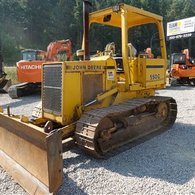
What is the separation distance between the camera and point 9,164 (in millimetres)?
4246

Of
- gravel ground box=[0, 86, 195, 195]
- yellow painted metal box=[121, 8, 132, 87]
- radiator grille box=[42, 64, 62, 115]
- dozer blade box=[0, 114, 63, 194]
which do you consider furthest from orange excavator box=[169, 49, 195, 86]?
dozer blade box=[0, 114, 63, 194]

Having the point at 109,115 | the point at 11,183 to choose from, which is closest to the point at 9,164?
the point at 11,183

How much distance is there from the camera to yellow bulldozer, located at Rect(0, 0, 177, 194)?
3.66 m

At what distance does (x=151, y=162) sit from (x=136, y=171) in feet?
1.37

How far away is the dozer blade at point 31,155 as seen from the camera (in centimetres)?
337

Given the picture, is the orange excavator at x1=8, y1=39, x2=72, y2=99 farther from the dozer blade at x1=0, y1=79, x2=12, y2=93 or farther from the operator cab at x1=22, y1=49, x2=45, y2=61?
the operator cab at x1=22, y1=49, x2=45, y2=61

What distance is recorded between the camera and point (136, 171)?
422 cm

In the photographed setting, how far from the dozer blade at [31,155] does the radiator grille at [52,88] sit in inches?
31.9

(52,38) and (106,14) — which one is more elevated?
(52,38)

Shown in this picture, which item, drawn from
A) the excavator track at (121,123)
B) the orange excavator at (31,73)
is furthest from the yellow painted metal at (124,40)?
the orange excavator at (31,73)

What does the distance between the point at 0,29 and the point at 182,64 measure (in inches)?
1771

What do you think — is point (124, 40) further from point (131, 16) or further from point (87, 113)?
point (87, 113)

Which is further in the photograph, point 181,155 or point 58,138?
point 181,155

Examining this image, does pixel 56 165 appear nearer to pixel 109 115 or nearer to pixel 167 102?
pixel 109 115
